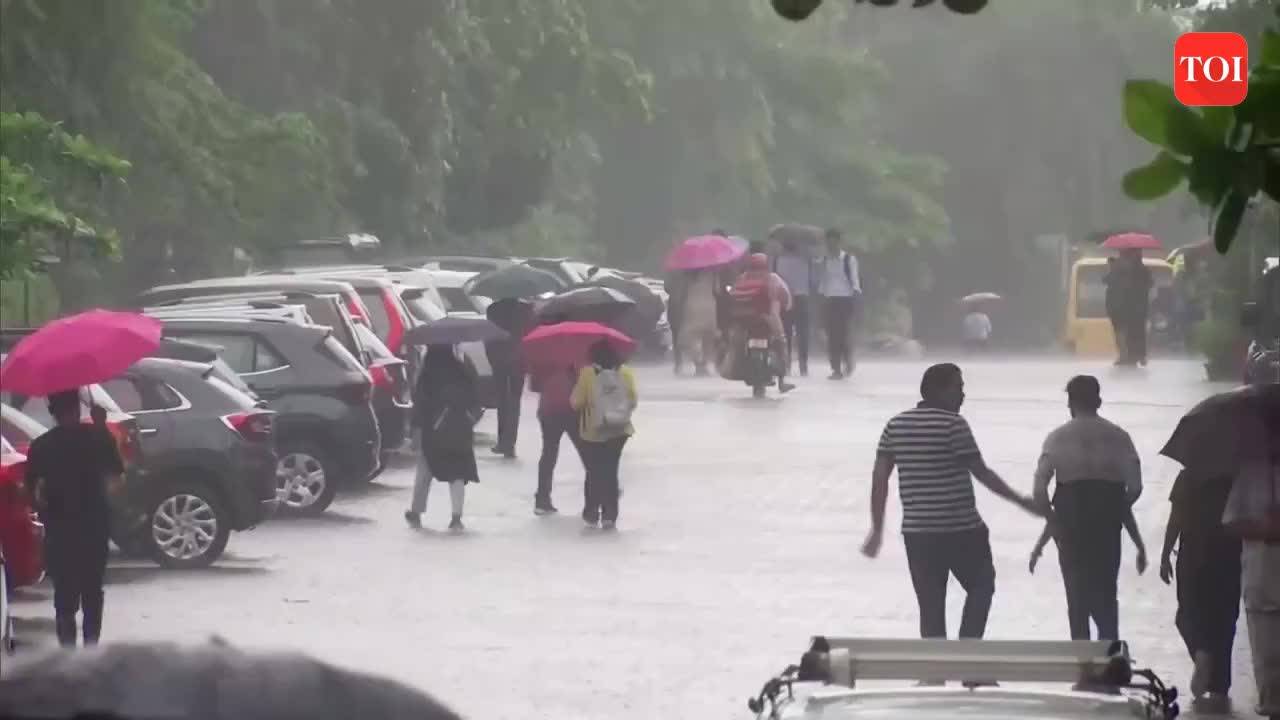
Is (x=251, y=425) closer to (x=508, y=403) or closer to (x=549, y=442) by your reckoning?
(x=549, y=442)

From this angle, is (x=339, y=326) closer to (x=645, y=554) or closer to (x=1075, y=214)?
(x=645, y=554)

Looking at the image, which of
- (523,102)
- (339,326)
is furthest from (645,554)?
(523,102)

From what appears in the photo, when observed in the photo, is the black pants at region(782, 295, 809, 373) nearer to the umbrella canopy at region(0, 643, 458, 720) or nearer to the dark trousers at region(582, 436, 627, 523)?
the dark trousers at region(582, 436, 627, 523)

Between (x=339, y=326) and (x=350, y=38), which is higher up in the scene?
(x=350, y=38)

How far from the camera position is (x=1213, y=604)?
14398 mm

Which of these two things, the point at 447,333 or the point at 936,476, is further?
the point at 447,333

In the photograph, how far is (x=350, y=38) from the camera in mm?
42375

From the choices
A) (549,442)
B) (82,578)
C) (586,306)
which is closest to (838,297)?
(586,306)

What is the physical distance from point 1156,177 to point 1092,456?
9918 mm

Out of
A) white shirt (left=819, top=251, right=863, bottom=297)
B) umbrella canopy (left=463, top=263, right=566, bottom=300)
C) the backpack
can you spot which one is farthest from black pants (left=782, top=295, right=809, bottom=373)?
the backpack

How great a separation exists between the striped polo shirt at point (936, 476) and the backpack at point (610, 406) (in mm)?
8533

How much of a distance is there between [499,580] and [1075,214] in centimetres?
5804

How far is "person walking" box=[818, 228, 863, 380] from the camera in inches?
1491

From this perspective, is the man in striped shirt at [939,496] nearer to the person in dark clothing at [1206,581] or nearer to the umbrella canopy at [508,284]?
the person in dark clothing at [1206,581]
